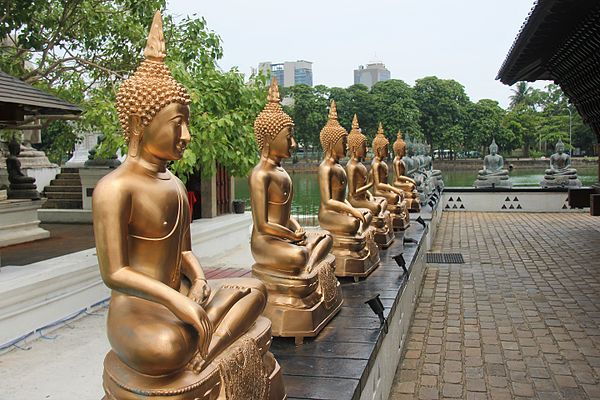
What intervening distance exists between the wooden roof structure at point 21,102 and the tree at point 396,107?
30.9 metres

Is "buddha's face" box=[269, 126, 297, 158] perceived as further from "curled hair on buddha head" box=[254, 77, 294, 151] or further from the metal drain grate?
the metal drain grate

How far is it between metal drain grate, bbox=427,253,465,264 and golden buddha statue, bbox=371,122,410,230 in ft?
4.96

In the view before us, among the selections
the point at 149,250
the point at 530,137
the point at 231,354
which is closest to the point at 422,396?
the point at 231,354

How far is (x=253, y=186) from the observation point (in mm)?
3607

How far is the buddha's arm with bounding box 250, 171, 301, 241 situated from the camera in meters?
3.59

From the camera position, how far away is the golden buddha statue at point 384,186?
745 centimetres

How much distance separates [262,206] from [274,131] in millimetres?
485

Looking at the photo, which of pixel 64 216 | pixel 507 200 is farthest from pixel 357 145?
pixel 507 200

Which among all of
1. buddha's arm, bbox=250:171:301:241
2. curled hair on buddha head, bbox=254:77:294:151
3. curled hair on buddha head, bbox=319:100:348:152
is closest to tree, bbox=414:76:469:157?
curled hair on buddha head, bbox=319:100:348:152

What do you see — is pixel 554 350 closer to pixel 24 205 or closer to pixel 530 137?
pixel 24 205

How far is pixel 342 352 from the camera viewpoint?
3.35m

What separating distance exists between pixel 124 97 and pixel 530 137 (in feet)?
156

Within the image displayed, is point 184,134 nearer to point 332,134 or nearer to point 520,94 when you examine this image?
point 332,134

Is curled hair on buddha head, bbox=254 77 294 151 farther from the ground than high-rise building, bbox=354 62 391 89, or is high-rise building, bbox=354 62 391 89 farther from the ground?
high-rise building, bbox=354 62 391 89
